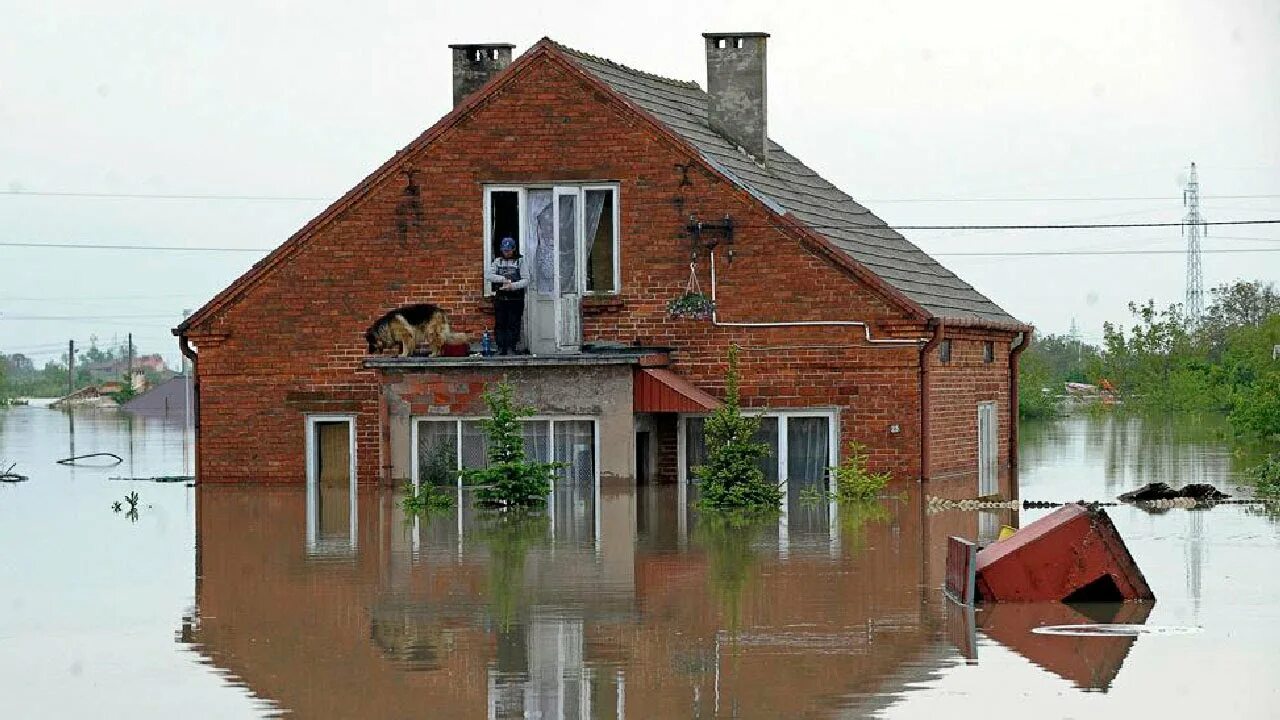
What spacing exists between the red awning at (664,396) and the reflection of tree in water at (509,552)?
3.90m

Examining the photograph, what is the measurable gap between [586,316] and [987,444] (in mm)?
7849

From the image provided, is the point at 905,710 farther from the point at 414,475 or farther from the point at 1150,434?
the point at 1150,434

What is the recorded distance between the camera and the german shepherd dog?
33.9 meters

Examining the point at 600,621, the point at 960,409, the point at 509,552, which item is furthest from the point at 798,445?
the point at 600,621

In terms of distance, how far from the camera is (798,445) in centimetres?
3300

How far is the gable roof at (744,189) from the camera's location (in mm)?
33344

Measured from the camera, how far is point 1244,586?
65.3 feet

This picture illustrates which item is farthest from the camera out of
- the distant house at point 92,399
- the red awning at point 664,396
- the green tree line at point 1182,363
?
the distant house at point 92,399

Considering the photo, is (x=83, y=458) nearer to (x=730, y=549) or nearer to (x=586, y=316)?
Result: (x=586, y=316)

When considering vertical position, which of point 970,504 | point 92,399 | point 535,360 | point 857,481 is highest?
point 535,360

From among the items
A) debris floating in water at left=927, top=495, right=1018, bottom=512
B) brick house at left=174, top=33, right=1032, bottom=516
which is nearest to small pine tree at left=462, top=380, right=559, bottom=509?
brick house at left=174, top=33, right=1032, bottom=516

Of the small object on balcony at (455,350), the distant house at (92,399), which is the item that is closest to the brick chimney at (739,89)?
the small object on balcony at (455,350)

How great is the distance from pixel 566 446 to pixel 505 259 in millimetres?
2889

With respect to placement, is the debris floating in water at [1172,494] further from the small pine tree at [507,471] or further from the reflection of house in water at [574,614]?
the small pine tree at [507,471]
